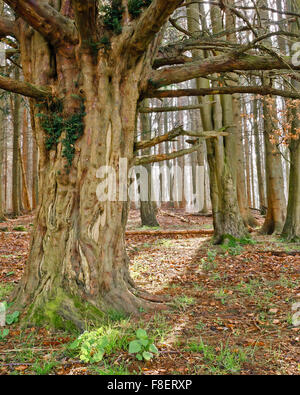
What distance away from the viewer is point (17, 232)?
33.8 ft

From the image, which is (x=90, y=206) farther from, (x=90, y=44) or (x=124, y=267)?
(x=90, y=44)

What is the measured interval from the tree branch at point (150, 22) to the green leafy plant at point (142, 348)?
3313mm

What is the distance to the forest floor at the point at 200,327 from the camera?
9.09ft

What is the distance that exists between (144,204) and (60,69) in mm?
8802

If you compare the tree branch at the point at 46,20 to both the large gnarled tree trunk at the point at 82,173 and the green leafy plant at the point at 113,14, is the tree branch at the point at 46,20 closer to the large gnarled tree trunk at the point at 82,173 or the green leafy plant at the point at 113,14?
the large gnarled tree trunk at the point at 82,173

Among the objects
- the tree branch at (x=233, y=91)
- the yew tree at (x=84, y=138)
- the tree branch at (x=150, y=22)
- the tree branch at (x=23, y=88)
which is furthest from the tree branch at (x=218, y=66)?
the tree branch at (x=23, y=88)

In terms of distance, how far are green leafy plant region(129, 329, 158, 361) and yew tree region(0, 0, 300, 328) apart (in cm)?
94

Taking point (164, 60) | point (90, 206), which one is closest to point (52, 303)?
point (90, 206)

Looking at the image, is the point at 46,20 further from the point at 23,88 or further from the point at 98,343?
the point at 98,343

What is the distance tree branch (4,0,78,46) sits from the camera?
346 centimetres

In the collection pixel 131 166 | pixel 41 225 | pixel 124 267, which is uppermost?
pixel 131 166

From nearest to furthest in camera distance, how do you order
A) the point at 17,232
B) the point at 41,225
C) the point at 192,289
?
the point at 41,225
the point at 192,289
the point at 17,232

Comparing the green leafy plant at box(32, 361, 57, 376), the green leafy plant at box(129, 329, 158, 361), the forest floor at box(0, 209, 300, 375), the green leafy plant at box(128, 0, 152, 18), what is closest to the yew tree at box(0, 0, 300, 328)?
the green leafy plant at box(128, 0, 152, 18)

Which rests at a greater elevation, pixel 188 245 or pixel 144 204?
pixel 144 204
